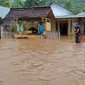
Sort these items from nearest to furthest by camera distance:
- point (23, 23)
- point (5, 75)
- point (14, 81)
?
point (14, 81)
point (5, 75)
point (23, 23)

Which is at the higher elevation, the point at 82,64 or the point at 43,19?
the point at 43,19

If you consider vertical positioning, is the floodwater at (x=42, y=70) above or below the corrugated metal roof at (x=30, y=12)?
below

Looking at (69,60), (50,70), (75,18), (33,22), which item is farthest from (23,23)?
(50,70)

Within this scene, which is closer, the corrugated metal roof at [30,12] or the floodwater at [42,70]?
the floodwater at [42,70]

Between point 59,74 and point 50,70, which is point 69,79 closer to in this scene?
point 59,74

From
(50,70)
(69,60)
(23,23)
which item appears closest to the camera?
(50,70)

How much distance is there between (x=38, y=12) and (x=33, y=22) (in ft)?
5.79

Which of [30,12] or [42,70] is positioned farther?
[30,12]

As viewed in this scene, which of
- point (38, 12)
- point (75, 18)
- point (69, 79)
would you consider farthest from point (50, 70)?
point (75, 18)

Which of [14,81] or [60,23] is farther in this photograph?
[60,23]

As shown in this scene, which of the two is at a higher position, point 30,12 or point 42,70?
point 30,12

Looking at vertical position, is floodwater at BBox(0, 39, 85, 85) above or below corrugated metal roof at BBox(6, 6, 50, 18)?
below

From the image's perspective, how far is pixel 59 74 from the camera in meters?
8.40

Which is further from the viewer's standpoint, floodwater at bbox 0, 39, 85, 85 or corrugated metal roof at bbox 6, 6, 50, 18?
Result: corrugated metal roof at bbox 6, 6, 50, 18
